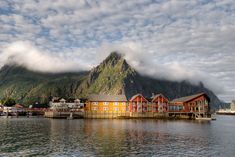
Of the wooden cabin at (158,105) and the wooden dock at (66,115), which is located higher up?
the wooden cabin at (158,105)

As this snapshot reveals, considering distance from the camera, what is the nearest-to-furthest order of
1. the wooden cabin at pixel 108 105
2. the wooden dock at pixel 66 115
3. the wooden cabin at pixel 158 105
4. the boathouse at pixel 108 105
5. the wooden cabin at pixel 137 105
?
the wooden dock at pixel 66 115 < the wooden cabin at pixel 137 105 < the boathouse at pixel 108 105 < the wooden cabin at pixel 108 105 < the wooden cabin at pixel 158 105

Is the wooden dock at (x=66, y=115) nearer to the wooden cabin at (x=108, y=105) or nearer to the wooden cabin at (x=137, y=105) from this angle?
the wooden cabin at (x=108, y=105)

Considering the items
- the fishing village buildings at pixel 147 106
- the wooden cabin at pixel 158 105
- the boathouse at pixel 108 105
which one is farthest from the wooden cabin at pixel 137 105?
the wooden cabin at pixel 158 105

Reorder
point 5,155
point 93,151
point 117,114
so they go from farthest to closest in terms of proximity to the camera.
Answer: point 117,114 < point 93,151 < point 5,155

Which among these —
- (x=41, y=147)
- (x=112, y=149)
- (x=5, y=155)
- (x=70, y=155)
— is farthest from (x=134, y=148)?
(x=5, y=155)

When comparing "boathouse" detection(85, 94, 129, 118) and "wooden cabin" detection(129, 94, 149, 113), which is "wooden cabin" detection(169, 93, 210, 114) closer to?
"wooden cabin" detection(129, 94, 149, 113)

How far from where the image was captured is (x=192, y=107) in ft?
Result: 597

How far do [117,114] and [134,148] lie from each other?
12431 centimetres

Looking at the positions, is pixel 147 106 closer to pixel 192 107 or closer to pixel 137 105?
pixel 137 105

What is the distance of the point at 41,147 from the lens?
54.6 m

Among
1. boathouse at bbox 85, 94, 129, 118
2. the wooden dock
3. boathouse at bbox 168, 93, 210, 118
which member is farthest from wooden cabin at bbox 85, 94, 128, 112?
boathouse at bbox 168, 93, 210, 118

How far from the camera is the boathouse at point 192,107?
7136 inches

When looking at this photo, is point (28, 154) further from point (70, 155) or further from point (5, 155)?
point (70, 155)

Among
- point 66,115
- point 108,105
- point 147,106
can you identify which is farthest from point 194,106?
point 66,115
